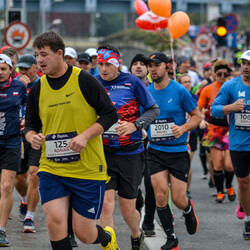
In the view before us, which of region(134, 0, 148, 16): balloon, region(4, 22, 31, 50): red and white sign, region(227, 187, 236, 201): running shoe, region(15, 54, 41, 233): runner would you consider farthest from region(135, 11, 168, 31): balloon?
region(4, 22, 31, 50): red and white sign

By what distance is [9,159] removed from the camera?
8531 mm

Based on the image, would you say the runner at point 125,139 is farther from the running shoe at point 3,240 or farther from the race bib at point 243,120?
the race bib at point 243,120

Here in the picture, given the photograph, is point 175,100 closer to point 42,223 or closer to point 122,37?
point 42,223

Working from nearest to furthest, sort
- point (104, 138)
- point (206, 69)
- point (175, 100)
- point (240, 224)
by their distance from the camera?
point (104, 138) → point (175, 100) → point (240, 224) → point (206, 69)

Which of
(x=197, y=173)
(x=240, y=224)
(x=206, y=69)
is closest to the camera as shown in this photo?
(x=240, y=224)

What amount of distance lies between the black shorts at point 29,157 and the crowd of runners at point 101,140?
0.6 inches

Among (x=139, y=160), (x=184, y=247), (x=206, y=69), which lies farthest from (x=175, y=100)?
(x=206, y=69)

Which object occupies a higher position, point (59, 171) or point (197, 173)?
point (59, 171)

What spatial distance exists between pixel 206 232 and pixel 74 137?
12.3 feet

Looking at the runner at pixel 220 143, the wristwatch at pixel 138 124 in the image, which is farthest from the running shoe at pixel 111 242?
the runner at pixel 220 143

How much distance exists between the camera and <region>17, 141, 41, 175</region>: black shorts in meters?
9.06

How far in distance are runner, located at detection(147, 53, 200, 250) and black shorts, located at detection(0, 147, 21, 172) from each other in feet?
5.10

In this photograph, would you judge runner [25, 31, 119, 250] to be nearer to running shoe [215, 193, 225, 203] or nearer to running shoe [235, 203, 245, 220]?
running shoe [235, 203, 245, 220]

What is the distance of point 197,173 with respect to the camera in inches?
629
